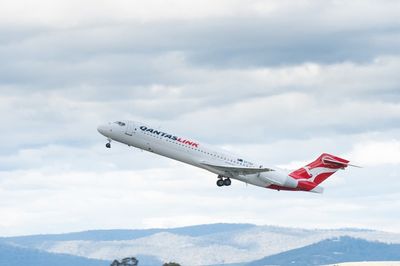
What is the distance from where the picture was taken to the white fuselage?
14100cm

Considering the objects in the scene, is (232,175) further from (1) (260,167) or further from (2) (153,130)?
(2) (153,130)

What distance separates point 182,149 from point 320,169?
24.3m

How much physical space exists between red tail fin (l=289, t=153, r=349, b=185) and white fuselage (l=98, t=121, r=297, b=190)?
753 cm

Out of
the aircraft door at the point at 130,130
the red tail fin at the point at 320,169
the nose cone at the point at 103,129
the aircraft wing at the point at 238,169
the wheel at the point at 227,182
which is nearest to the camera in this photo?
the aircraft door at the point at 130,130

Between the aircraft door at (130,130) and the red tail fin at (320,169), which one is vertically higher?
the aircraft door at (130,130)

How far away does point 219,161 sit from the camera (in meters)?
146

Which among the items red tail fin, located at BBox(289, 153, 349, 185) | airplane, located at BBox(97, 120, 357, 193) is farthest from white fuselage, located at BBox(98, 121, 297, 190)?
red tail fin, located at BBox(289, 153, 349, 185)

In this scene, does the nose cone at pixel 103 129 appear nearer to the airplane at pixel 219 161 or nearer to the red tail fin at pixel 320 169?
the airplane at pixel 219 161

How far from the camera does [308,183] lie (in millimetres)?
156500

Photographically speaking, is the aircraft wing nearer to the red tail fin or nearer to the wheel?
the wheel

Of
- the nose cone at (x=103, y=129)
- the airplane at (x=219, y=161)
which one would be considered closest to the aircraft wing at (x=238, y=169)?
the airplane at (x=219, y=161)

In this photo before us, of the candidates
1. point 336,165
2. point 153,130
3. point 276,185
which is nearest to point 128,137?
point 153,130

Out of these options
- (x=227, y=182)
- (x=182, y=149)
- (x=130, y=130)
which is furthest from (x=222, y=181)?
(x=130, y=130)

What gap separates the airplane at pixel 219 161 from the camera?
141 metres
